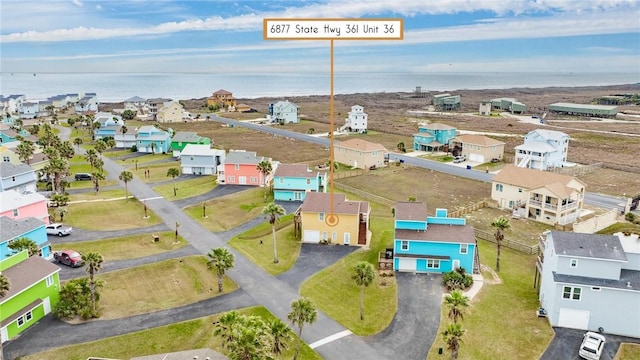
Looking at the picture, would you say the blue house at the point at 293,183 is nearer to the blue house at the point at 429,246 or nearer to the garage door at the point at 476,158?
the blue house at the point at 429,246

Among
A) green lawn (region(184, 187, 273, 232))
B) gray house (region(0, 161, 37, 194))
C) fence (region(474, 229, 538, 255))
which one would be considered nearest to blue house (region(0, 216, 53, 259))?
green lawn (region(184, 187, 273, 232))

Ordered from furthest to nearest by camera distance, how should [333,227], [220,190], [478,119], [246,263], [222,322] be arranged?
[478,119] < [220,190] < [333,227] < [246,263] < [222,322]

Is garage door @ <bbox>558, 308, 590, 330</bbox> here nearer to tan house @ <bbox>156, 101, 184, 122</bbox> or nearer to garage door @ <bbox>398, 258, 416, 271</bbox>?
garage door @ <bbox>398, 258, 416, 271</bbox>

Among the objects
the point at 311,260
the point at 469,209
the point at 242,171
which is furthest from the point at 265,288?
the point at 242,171

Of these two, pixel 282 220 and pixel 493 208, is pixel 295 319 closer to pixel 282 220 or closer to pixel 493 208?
pixel 282 220

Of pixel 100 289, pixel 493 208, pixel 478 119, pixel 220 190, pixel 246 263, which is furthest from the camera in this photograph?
pixel 478 119

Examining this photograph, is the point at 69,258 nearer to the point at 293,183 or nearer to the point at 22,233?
the point at 22,233

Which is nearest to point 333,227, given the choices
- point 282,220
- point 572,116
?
point 282,220

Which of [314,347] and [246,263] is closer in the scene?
[314,347]
